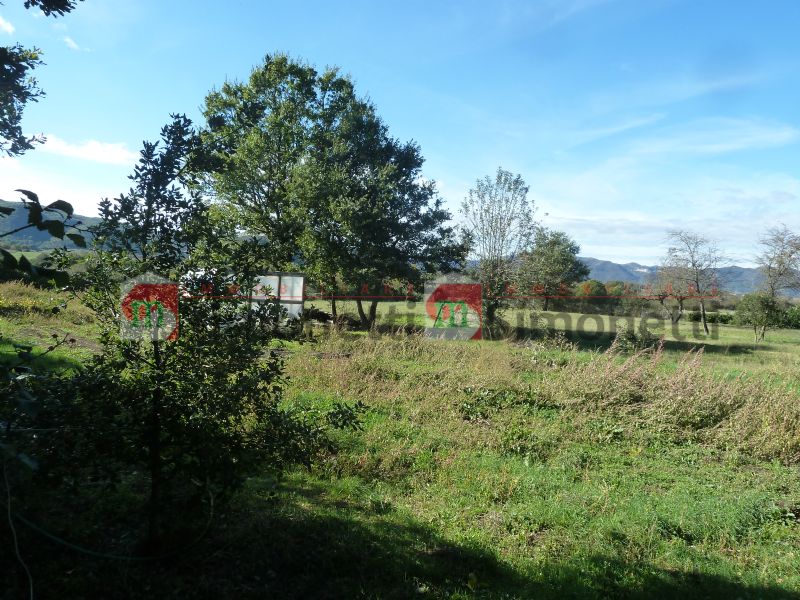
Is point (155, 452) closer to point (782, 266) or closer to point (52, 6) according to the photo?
point (52, 6)

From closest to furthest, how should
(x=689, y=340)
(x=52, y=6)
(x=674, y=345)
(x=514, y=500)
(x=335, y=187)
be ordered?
1. (x=52, y=6)
2. (x=514, y=500)
3. (x=335, y=187)
4. (x=674, y=345)
5. (x=689, y=340)

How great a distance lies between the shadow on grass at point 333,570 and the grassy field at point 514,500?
0.01m

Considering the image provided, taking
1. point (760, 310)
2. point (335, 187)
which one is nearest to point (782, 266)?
point (760, 310)

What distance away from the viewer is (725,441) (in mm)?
7293

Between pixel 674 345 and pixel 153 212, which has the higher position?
pixel 153 212

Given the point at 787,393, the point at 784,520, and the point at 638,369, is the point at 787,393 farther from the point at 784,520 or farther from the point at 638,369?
the point at 784,520

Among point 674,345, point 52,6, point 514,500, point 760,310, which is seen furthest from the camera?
point 760,310

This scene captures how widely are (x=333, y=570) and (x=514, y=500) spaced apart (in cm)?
234

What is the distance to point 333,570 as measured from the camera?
356 centimetres

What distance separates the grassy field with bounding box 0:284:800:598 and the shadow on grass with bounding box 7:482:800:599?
0.01 metres

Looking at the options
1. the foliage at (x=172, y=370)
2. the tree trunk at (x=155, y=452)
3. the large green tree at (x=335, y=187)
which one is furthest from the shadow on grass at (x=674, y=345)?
the tree trunk at (x=155, y=452)

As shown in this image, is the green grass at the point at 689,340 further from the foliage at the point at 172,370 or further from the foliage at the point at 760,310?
the foliage at the point at 172,370

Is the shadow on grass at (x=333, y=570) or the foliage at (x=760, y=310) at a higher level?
the foliage at (x=760, y=310)

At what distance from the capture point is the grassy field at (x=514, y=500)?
352cm
